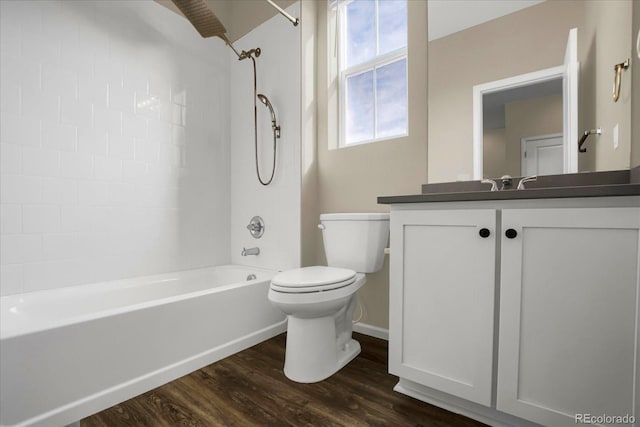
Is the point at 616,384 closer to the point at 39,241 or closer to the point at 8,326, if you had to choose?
the point at 8,326

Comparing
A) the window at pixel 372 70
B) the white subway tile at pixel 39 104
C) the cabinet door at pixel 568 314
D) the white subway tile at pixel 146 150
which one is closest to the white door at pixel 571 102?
the cabinet door at pixel 568 314

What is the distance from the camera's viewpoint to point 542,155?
1.45m

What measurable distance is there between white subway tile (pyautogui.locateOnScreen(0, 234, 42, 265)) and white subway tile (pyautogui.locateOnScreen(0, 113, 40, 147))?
496 millimetres

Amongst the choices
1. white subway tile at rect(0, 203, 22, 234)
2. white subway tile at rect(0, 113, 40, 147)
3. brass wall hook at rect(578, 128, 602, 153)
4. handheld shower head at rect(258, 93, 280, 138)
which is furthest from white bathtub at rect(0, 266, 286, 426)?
brass wall hook at rect(578, 128, 602, 153)

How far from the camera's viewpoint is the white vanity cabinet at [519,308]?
2.93ft

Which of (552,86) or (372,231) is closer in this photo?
(552,86)

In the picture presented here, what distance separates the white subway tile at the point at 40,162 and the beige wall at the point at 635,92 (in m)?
2.67

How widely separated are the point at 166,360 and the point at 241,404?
1.55 ft

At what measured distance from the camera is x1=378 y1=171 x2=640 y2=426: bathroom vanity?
893 mm

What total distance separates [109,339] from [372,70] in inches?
87.0

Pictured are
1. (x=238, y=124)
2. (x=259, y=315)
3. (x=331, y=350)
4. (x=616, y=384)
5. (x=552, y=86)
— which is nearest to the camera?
(x=616, y=384)

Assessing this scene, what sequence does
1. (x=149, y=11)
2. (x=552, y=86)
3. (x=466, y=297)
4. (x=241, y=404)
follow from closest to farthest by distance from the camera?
1. (x=466, y=297)
2. (x=241, y=404)
3. (x=552, y=86)
4. (x=149, y=11)

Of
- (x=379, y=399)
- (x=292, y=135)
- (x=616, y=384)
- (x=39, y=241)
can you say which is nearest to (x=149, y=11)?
(x=292, y=135)

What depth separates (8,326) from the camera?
4.60ft
